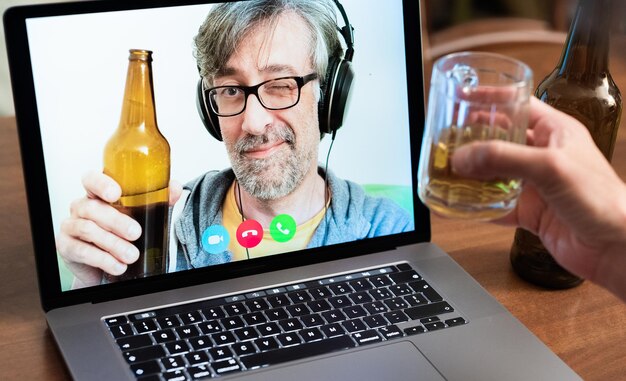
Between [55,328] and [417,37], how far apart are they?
545 mm

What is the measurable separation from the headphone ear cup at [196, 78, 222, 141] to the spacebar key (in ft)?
0.84

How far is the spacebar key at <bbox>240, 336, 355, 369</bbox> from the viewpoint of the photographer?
35.0 inches

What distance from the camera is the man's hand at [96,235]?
3.13 feet

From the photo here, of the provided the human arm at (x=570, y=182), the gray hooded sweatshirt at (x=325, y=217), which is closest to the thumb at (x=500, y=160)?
the human arm at (x=570, y=182)

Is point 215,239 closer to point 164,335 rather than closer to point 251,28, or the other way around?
point 164,335

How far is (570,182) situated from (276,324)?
1.23ft

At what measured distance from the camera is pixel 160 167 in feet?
Answer: 3.20

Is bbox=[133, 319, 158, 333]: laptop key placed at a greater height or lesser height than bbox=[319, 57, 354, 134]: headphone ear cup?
lesser

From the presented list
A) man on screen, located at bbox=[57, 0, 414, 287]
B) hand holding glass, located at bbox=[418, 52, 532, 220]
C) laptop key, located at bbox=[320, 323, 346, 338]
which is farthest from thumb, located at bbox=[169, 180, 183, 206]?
hand holding glass, located at bbox=[418, 52, 532, 220]

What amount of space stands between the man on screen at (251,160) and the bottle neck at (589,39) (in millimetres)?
275

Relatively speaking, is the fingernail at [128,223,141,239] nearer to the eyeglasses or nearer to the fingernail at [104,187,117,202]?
the fingernail at [104,187,117,202]

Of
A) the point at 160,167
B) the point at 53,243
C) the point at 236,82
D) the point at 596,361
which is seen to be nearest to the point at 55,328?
the point at 53,243

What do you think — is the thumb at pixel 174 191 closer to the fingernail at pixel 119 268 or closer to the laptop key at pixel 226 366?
the fingernail at pixel 119 268

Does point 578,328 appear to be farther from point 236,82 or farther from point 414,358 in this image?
point 236,82
